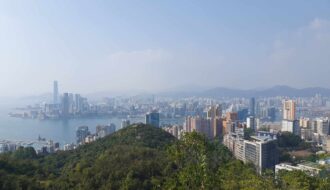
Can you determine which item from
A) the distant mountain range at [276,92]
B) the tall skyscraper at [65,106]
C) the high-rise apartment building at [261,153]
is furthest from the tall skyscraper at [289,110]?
the distant mountain range at [276,92]

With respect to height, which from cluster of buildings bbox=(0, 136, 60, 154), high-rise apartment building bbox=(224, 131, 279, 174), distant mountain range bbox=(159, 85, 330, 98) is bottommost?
cluster of buildings bbox=(0, 136, 60, 154)

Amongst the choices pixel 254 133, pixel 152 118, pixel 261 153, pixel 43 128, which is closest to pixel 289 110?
pixel 254 133

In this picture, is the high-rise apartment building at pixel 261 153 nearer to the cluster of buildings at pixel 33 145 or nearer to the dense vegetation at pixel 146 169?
the dense vegetation at pixel 146 169

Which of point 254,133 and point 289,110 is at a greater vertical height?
point 289,110

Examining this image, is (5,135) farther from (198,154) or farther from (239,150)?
(198,154)

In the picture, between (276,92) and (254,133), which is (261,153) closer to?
(254,133)

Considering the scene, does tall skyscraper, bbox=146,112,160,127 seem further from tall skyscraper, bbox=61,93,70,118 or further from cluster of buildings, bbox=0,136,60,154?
tall skyscraper, bbox=61,93,70,118

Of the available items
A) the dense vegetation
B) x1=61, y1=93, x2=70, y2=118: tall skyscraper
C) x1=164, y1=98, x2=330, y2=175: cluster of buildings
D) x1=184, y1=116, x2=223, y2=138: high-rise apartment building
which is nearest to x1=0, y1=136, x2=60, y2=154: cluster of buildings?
the dense vegetation
